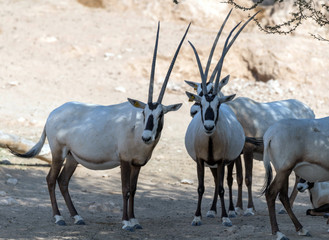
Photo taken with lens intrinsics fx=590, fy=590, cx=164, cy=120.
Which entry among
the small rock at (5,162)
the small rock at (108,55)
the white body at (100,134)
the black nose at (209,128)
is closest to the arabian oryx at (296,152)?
the black nose at (209,128)

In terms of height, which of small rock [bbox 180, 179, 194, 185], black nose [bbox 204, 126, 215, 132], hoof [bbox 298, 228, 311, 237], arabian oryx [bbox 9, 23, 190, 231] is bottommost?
small rock [bbox 180, 179, 194, 185]

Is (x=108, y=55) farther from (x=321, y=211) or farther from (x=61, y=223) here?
(x=321, y=211)

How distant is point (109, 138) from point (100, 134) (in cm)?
14

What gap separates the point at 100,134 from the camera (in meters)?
7.36

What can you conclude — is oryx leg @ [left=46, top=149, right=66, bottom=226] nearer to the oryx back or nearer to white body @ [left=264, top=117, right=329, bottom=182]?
white body @ [left=264, top=117, right=329, bottom=182]

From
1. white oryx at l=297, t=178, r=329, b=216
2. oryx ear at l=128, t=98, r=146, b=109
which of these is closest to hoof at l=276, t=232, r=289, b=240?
white oryx at l=297, t=178, r=329, b=216

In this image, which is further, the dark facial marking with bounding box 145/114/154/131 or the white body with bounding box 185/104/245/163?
the white body with bounding box 185/104/245/163

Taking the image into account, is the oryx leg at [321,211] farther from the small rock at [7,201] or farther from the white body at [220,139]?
the small rock at [7,201]


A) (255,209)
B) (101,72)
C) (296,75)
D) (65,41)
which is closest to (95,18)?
(65,41)

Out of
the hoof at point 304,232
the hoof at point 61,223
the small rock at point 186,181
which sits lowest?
the small rock at point 186,181

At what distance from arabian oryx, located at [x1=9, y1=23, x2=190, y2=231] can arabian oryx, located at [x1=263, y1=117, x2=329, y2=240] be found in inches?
54.8

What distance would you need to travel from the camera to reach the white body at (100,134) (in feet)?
23.4

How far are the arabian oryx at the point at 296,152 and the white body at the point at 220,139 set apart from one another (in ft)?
3.58

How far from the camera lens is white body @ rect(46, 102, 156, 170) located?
23.4ft
